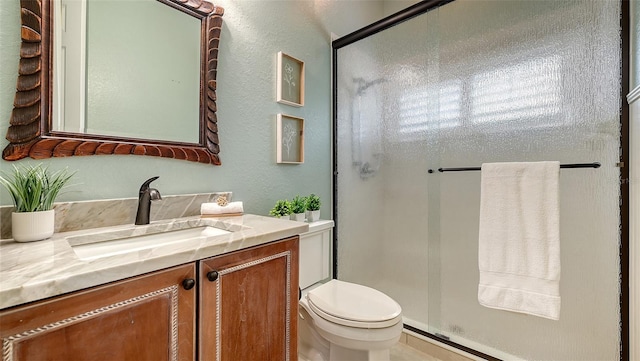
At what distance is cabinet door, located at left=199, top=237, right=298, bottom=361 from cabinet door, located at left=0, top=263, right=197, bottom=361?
0.05 metres

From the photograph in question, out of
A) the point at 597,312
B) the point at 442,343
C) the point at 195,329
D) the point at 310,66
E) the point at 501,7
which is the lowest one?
the point at 442,343

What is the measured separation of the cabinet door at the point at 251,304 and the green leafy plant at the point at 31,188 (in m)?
0.57

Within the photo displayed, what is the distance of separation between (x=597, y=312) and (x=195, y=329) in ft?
6.18

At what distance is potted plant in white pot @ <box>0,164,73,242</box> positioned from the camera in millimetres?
789

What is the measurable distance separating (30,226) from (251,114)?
103 cm

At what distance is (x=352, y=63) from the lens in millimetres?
2143

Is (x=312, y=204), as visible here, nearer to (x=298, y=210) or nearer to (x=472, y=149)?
(x=298, y=210)

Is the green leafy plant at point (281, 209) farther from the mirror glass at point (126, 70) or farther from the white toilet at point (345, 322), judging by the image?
the mirror glass at point (126, 70)

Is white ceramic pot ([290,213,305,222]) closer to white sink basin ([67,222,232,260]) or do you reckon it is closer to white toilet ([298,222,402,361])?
white toilet ([298,222,402,361])

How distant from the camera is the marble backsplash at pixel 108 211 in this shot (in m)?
0.93

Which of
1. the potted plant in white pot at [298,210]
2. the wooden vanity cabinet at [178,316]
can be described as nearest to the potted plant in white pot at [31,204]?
the wooden vanity cabinet at [178,316]

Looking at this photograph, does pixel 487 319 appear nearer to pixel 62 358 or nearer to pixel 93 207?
pixel 62 358

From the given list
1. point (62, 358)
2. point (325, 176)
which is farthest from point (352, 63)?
point (62, 358)

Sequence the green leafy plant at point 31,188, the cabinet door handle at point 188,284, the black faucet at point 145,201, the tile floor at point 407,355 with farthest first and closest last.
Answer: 1. the tile floor at point 407,355
2. the black faucet at point 145,201
3. the green leafy plant at point 31,188
4. the cabinet door handle at point 188,284
